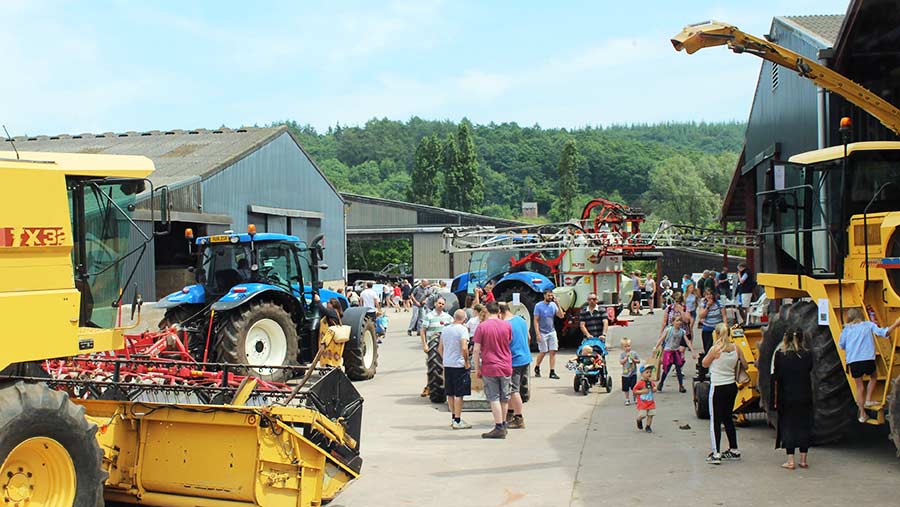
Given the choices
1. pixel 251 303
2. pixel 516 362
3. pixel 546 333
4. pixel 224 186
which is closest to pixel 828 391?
pixel 516 362

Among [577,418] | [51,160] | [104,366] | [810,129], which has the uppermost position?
[810,129]

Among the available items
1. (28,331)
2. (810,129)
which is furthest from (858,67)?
(28,331)

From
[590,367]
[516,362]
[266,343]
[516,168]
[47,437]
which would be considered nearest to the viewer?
[47,437]

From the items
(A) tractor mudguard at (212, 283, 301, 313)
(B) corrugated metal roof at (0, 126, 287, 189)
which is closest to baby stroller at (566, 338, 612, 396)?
(A) tractor mudguard at (212, 283, 301, 313)

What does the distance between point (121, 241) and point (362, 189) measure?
10893 centimetres

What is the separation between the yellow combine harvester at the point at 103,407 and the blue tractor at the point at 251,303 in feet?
17.7

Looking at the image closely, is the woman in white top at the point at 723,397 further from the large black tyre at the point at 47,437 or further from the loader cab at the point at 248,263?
the loader cab at the point at 248,263

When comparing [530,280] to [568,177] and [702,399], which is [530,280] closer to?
[702,399]

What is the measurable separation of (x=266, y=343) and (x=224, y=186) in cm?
1627

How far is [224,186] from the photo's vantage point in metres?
29.8

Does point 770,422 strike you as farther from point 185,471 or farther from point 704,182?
point 704,182

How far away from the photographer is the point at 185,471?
7629mm

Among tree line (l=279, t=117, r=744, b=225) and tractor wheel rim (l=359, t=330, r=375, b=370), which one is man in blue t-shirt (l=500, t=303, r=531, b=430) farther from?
tree line (l=279, t=117, r=744, b=225)

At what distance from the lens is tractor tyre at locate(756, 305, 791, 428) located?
1066 cm
